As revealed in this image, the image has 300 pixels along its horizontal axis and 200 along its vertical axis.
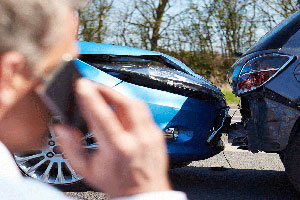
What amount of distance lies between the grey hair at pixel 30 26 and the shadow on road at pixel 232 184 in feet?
11.0

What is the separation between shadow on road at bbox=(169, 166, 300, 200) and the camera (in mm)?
4047

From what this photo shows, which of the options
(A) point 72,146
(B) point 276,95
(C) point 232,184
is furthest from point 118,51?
(A) point 72,146

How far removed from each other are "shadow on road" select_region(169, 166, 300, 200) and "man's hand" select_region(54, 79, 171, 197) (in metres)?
3.30

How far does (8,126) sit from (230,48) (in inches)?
683

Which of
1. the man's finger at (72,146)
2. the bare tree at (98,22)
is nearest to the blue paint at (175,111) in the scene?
the man's finger at (72,146)

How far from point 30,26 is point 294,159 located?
322 centimetres

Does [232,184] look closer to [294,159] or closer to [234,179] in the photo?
[234,179]

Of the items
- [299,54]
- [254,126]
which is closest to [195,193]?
[254,126]

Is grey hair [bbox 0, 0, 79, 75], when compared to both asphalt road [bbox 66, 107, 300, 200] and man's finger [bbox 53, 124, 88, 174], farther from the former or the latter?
asphalt road [bbox 66, 107, 300, 200]

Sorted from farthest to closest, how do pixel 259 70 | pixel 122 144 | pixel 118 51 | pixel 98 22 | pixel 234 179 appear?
pixel 98 22 → pixel 234 179 → pixel 118 51 → pixel 259 70 → pixel 122 144

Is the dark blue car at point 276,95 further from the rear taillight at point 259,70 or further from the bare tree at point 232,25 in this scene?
the bare tree at point 232,25

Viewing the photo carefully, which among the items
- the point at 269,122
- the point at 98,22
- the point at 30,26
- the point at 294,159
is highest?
the point at 98,22

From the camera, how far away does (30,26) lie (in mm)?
686

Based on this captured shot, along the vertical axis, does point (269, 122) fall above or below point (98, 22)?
below
